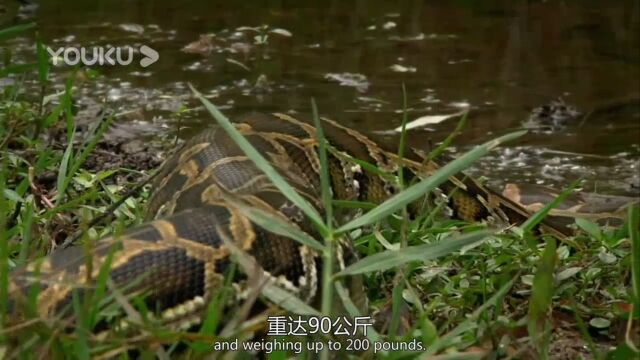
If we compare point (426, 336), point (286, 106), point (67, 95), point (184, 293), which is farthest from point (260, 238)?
point (286, 106)

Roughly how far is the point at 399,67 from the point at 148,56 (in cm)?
200

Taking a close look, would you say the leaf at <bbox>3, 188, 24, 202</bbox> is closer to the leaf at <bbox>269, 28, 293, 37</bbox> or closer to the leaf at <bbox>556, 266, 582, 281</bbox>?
the leaf at <bbox>556, 266, 582, 281</bbox>

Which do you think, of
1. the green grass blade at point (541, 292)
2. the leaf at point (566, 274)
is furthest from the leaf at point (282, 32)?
the green grass blade at point (541, 292)

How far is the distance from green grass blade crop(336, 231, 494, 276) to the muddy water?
445 centimetres

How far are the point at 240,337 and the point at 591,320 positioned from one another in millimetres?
1530

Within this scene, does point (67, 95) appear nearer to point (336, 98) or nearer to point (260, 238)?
point (260, 238)

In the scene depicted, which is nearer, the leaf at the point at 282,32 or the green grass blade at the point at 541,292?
the green grass blade at the point at 541,292

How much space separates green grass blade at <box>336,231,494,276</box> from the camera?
2588 millimetres

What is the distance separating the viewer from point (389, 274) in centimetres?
411

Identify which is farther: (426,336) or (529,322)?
(426,336)

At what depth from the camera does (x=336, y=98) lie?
8.38 m

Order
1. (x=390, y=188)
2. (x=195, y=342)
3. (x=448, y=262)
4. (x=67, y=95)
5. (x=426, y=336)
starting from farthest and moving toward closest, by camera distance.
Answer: (x=390, y=188) → (x=67, y=95) → (x=448, y=262) → (x=426, y=336) → (x=195, y=342)

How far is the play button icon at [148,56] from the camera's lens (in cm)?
909

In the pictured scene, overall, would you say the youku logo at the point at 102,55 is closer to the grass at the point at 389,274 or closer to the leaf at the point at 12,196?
the grass at the point at 389,274
